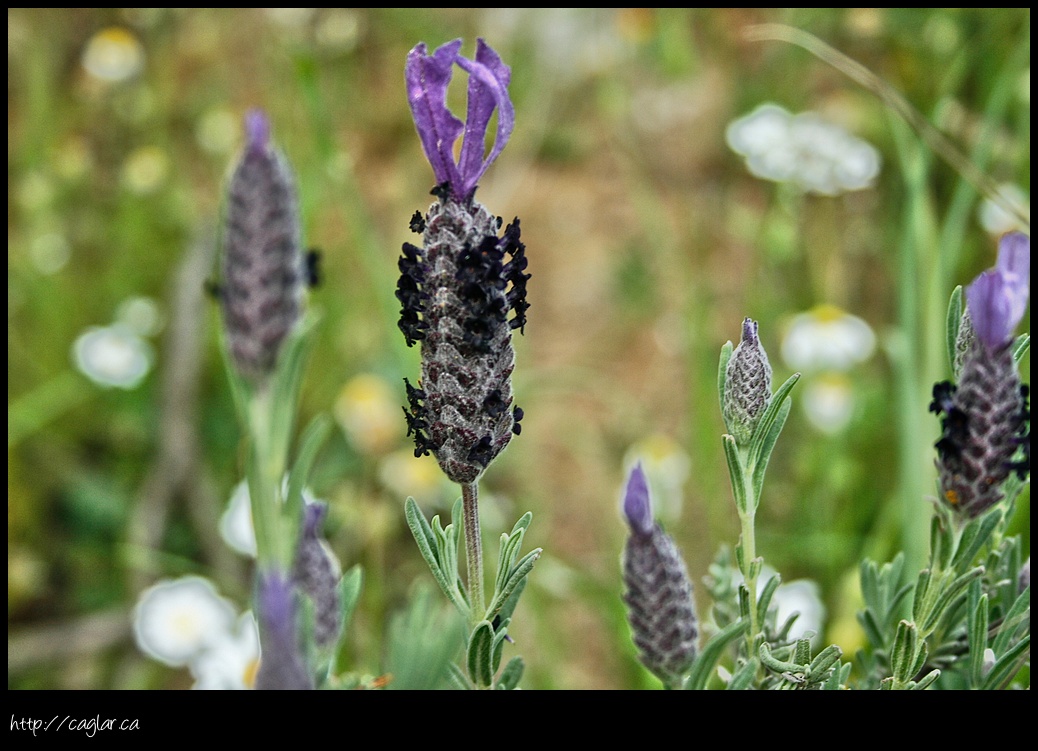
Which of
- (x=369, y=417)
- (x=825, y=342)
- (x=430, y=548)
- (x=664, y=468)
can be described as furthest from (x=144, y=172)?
(x=430, y=548)

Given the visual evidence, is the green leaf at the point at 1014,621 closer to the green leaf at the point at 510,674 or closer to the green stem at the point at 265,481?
the green leaf at the point at 510,674

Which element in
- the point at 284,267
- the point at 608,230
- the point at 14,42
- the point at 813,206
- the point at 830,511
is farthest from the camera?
the point at 608,230

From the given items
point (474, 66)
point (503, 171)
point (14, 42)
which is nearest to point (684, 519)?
point (503, 171)

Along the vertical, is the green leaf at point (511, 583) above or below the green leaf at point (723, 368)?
below

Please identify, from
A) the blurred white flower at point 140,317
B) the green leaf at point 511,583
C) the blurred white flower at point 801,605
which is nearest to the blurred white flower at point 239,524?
the blurred white flower at point 140,317

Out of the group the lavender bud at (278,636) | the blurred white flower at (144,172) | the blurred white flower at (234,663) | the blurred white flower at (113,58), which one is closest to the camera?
the lavender bud at (278,636)

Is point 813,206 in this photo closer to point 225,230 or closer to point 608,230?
point 608,230

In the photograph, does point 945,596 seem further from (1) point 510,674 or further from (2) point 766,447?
(1) point 510,674
